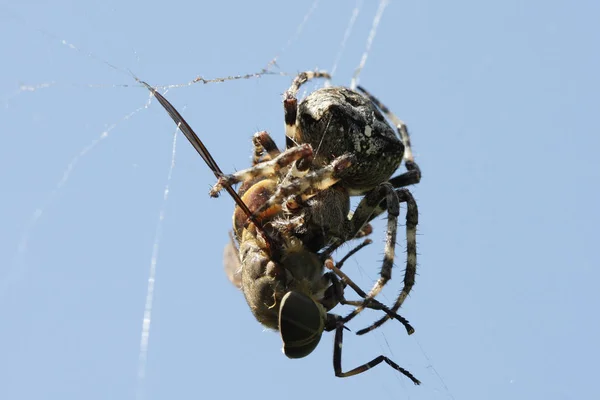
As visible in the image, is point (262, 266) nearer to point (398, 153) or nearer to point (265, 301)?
point (265, 301)

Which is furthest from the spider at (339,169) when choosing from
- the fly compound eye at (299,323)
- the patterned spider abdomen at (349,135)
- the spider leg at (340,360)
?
the fly compound eye at (299,323)

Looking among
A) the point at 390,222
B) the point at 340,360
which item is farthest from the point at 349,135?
the point at 340,360

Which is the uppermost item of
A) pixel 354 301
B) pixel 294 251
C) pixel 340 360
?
pixel 294 251

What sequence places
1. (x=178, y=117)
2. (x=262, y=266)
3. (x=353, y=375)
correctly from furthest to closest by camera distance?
1. (x=353, y=375)
2. (x=262, y=266)
3. (x=178, y=117)

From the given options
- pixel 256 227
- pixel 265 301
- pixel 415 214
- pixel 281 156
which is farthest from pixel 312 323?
pixel 415 214

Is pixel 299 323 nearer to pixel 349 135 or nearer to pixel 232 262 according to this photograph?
pixel 232 262

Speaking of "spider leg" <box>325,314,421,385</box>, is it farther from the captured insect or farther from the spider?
the spider
